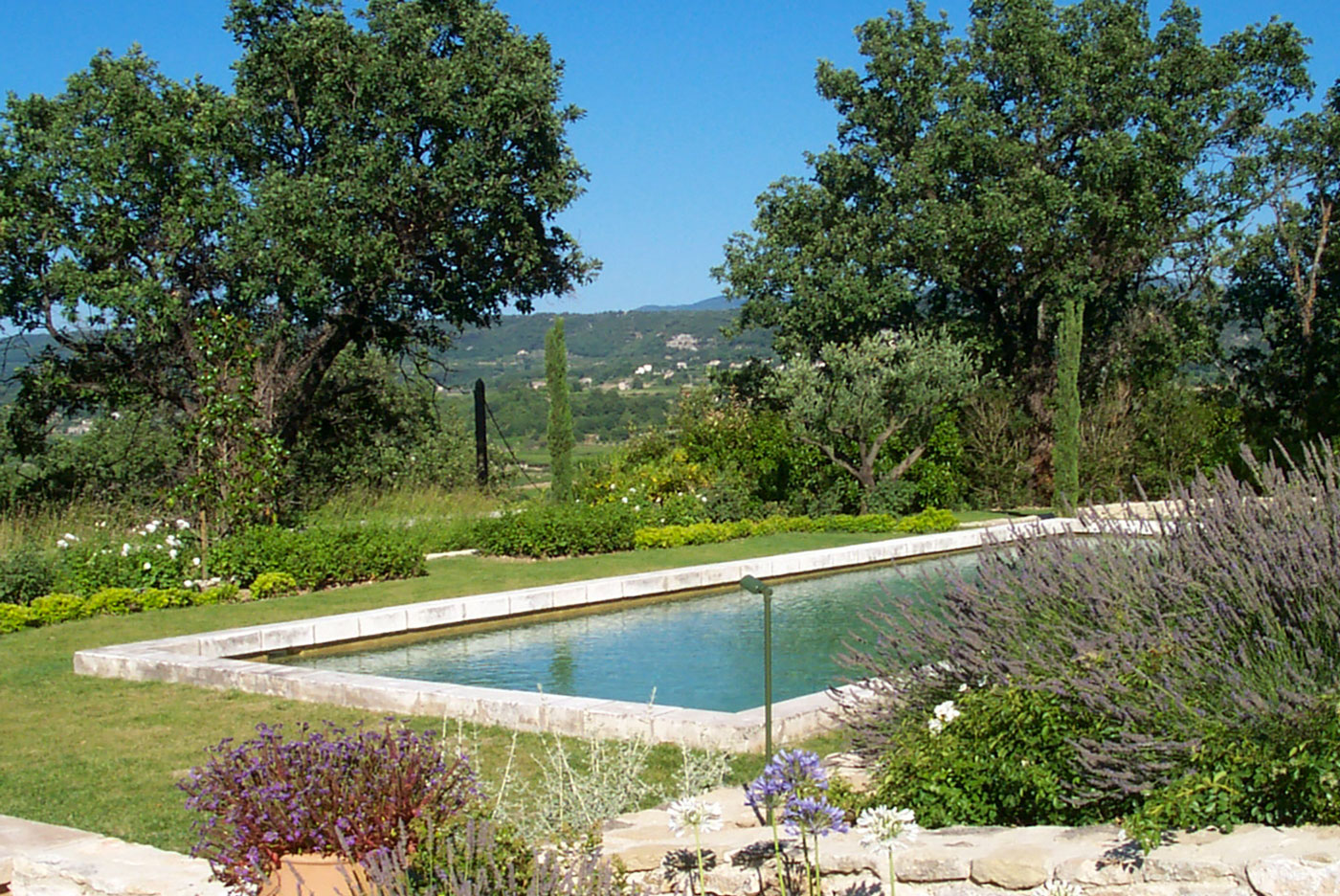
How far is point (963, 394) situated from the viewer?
17.7 m

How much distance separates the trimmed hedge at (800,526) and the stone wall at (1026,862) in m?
10.5

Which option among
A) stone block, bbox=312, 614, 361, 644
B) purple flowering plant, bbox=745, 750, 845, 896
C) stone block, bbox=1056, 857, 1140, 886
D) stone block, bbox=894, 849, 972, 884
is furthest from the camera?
stone block, bbox=312, 614, 361, 644

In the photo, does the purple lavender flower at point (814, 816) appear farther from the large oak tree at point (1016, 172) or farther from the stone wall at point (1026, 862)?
the large oak tree at point (1016, 172)

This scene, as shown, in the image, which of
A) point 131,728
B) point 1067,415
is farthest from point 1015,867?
point 1067,415

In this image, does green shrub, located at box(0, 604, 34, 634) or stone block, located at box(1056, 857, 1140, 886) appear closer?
stone block, located at box(1056, 857, 1140, 886)

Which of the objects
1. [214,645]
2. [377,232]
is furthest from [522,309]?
[214,645]

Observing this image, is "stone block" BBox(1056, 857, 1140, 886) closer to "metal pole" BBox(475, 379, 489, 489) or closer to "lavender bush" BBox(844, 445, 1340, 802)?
"lavender bush" BBox(844, 445, 1340, 802)

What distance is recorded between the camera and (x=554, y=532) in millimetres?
13289

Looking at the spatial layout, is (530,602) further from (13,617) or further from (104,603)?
(13,617)

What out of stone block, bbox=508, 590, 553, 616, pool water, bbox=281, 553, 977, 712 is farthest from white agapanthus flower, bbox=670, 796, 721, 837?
stone block, bbox=508, 590, 553, 616

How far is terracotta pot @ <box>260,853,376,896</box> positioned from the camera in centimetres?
321

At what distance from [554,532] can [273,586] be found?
3.27 meters

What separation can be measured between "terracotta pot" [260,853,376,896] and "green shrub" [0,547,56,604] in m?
8.25

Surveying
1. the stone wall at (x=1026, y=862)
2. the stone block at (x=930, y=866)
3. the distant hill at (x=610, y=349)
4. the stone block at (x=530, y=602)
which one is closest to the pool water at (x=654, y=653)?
the stone block at (x=530, y=602)
